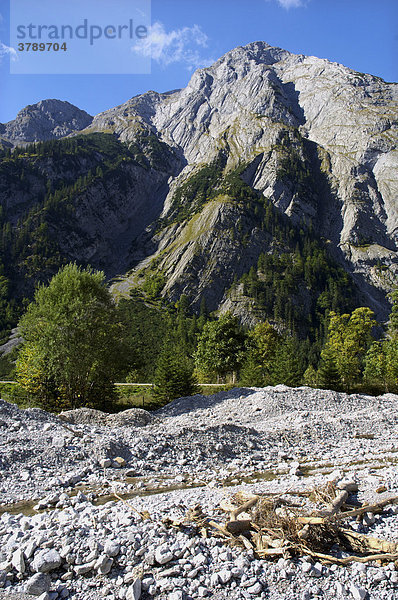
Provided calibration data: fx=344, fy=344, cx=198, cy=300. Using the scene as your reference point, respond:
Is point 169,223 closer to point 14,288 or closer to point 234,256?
point 234,256

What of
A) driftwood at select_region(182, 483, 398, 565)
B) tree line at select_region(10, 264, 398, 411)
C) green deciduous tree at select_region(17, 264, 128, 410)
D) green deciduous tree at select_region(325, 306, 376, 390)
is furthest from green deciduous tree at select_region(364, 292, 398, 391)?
driftwood at select_region(182, 483, 398, 565)

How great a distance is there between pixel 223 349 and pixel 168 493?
32380 mm

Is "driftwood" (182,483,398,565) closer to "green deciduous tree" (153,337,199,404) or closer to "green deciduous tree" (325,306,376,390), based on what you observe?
"green deciduous tree" (153,337,199,404)

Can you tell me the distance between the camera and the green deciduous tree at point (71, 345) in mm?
25375

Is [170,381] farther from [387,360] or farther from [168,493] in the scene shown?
[387,360]

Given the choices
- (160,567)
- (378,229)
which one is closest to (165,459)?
(160,567)

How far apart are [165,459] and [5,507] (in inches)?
244

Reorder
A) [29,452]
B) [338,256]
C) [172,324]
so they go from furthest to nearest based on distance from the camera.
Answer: [338,256]
[172,324]
[29,452]

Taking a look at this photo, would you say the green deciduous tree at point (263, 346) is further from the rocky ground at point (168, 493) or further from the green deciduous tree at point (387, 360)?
the rocky ground at point (168, 493)

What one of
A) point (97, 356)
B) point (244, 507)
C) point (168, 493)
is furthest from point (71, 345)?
point (244, 507)

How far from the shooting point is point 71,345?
83.3 feet

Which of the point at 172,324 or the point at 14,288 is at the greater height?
the point at 14,288

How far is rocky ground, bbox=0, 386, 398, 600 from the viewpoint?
6816mm

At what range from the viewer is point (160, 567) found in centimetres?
722
